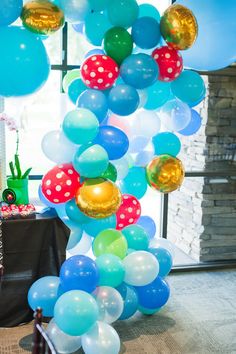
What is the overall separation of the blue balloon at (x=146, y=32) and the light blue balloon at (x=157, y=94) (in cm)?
29

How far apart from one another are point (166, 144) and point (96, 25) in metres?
0.86

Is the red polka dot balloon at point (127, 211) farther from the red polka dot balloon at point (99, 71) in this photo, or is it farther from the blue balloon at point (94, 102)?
the red polka dot balloon at point (99, 71)

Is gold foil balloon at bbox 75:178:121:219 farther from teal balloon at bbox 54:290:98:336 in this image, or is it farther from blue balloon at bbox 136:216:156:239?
blue balloon at bbox 136:216:156:239

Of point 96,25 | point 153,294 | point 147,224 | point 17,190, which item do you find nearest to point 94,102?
point 96,25

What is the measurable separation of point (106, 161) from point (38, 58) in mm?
648

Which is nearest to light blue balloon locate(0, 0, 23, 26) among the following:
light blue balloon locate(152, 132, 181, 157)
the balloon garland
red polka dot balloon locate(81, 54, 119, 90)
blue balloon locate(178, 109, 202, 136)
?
the balloon garland

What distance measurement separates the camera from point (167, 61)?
248 cm

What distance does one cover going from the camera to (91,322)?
7.38 ft

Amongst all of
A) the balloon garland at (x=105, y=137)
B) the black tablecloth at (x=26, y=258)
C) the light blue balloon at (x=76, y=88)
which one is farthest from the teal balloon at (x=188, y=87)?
the black tablecloth at (x=26, y=258)

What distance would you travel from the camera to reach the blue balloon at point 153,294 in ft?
9.15

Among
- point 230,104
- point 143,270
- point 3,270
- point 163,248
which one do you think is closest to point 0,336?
point 3,270

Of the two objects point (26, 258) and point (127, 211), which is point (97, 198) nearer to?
point (127, 211)

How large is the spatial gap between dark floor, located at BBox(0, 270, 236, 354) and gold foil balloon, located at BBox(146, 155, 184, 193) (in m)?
0.95

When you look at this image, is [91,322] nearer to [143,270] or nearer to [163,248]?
[143,270]
